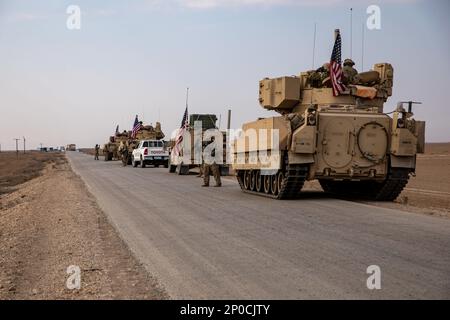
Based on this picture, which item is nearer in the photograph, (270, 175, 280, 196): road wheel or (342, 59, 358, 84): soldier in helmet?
(270, 175, 280, 196): road wheel

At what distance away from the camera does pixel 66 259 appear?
26.2 feet

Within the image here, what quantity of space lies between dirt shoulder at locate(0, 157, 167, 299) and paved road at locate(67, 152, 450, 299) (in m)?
0.28

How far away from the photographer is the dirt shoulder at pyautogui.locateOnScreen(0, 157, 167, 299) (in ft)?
20.4

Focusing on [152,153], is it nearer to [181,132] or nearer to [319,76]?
[181,132]

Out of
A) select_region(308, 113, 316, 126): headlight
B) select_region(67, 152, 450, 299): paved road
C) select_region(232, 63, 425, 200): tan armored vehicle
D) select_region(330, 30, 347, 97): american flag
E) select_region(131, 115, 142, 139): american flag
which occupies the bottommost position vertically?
select_region(67, 152, 450, 299): paved road

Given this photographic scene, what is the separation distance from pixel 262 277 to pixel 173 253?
6.19ft

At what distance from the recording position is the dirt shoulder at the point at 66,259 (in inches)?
245

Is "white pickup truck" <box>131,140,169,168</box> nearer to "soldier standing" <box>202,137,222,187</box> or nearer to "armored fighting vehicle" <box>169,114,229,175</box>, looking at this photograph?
"armored fighting vehicle" <box>169,114,229,175</box>

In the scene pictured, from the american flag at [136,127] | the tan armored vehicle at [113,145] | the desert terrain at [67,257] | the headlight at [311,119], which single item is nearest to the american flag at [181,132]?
the headlight at [311,119]

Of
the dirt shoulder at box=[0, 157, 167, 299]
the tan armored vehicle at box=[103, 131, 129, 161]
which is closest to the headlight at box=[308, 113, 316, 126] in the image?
the dirt shoulder at box=[0, 157, 167, 299]

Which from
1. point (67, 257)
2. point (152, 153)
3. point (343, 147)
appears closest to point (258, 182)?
point (343, 147)

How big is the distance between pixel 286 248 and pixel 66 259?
117 inches

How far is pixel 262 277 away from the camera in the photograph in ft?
21.3
